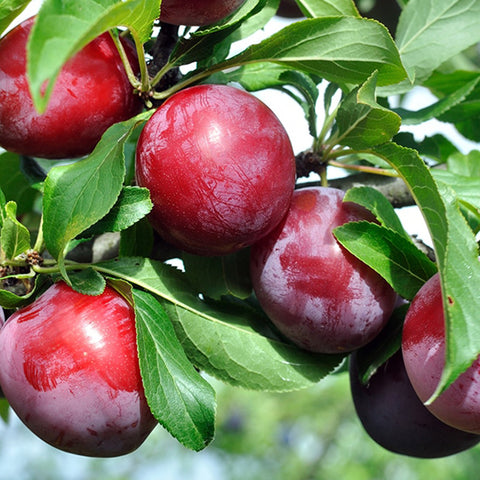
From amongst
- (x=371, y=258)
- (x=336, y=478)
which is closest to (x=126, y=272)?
(x=371, y=258)

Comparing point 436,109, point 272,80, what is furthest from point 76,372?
point 436,109

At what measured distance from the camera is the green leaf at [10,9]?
2.73 ft

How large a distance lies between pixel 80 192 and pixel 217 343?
0.27 m

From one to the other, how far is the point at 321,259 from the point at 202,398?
0.23 m

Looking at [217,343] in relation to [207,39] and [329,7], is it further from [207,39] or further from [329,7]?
[329,7]

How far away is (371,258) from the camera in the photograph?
2.80 ft

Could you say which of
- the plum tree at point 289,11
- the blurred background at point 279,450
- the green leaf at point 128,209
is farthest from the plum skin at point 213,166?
the blurred background at point 279,450

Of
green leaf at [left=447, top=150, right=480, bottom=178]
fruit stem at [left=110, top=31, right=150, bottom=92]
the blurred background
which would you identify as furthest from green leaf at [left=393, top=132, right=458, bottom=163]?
the blurred background

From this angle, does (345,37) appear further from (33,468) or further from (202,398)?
(33,468)

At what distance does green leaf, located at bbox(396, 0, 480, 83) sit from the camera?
1119 mm

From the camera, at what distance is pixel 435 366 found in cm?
75

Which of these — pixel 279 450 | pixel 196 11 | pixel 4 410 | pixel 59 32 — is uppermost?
pixel 59 32

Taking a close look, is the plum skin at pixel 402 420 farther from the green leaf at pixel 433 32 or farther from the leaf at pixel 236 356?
the green leaf at pixel 433 32

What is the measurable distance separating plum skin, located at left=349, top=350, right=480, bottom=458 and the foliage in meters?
0.11
